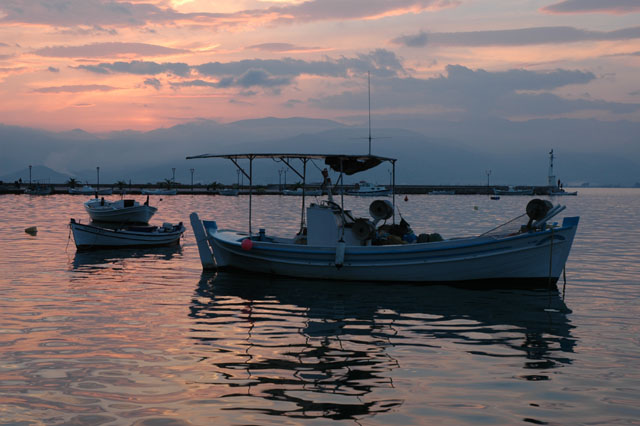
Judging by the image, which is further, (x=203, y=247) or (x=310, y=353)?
(x=203, y=247)

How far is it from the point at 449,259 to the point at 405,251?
1374 mm

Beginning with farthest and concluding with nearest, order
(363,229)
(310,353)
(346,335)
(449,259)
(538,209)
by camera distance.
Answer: (363,229), (449,259), (538,209), (346,335), (310,353)

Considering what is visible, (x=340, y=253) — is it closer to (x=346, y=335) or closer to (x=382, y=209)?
(x=382, y=209)

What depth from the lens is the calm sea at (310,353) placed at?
8734 mm

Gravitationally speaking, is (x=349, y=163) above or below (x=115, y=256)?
above

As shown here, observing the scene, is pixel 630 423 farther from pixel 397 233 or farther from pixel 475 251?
pixel 397 233

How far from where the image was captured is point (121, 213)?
4106 cm

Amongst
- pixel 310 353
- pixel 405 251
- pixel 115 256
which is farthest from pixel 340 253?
pixel 115 256

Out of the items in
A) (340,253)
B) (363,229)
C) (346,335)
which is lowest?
(346,335)

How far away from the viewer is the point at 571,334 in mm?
13766

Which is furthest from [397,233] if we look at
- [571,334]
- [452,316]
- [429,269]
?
[571,334]

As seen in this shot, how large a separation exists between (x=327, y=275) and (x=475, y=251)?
4906 millimetres

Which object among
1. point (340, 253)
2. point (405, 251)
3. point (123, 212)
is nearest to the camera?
point (405, 251)

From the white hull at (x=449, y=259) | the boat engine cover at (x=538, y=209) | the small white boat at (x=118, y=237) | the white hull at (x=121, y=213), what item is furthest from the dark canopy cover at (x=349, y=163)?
the white hull at (x=121, y=213)
